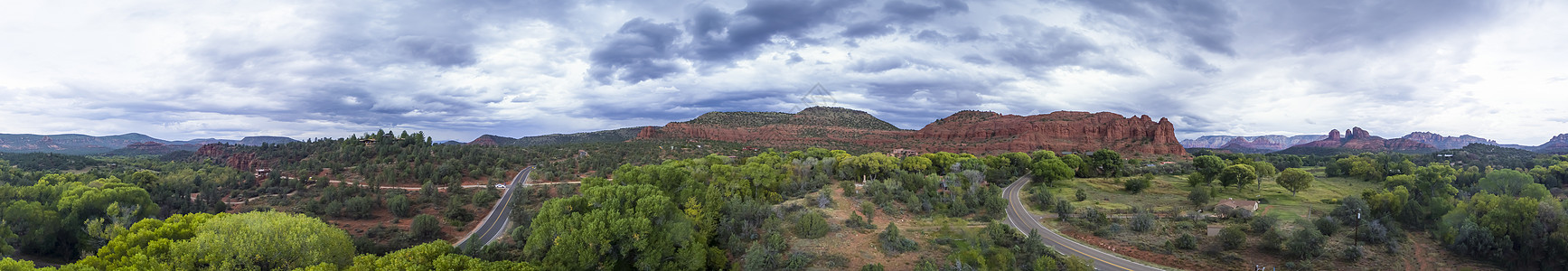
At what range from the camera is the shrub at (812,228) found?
29844 millimetres

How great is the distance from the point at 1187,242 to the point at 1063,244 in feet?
19.8

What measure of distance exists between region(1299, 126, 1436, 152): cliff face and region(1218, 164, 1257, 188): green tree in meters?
156

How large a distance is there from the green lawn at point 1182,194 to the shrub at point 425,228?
4914cm

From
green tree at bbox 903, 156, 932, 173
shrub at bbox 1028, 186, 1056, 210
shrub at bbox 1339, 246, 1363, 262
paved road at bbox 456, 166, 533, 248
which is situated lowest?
paved road at bbox 456, 166, 533, 248

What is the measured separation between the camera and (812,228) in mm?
29938

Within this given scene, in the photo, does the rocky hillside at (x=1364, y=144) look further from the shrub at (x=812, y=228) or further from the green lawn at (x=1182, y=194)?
the shrub at (x=812, y=228)

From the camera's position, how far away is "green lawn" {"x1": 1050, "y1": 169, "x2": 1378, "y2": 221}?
130ft

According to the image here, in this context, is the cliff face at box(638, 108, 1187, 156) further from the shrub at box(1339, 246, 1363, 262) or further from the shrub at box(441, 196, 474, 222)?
the shrub at box(1339, 246, 1363, 262)

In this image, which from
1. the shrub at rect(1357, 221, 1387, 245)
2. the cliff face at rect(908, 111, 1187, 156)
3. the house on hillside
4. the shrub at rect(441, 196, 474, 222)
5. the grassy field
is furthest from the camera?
the cliff face at rect(908, 111, 1187, 156)

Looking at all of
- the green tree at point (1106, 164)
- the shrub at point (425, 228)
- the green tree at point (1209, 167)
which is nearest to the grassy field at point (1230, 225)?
the green tree at point (1209, 167)

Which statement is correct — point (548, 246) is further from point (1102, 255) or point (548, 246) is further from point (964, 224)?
point (1102, 255)

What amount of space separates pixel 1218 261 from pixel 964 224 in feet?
41.1

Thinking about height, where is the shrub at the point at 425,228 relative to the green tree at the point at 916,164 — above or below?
below

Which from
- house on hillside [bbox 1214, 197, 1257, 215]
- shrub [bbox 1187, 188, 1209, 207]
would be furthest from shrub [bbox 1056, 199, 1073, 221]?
shrub [bbox 1187, 188, 1209, 207]
